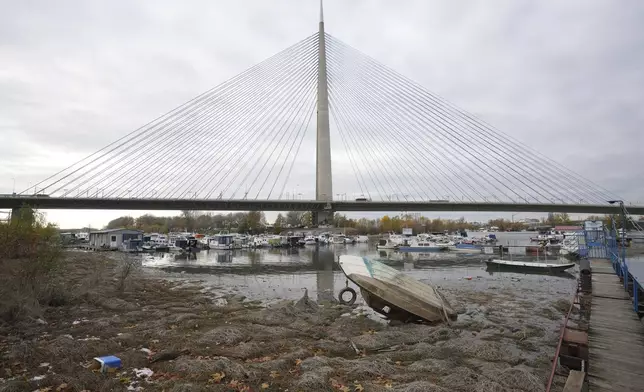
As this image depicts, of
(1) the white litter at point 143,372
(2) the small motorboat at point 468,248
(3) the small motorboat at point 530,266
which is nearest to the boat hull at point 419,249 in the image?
(2) the small motorboat at point 468,248

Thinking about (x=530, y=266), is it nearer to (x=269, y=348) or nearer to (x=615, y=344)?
(x=615, y=344)

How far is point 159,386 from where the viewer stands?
22.4 feet

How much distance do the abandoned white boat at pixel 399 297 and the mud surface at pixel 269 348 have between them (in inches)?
24.7

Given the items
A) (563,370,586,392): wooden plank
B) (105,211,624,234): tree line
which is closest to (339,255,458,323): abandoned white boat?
(563,370,586,392): wooden plank

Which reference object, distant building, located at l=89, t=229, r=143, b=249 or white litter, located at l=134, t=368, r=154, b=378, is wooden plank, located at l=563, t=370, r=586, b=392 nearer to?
white litter, located at l=134, t=368, r=154, b=378

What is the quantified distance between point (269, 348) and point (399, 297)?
5.74 metres

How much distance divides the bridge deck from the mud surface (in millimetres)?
1098

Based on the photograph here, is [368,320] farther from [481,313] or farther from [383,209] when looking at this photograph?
[383,209]

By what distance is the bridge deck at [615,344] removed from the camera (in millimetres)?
6539

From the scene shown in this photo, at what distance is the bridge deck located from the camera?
21.5 ft

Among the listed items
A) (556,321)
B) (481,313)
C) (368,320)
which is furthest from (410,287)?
(556,321)

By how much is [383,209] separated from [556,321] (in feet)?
172

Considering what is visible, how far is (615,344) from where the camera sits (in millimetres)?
8312

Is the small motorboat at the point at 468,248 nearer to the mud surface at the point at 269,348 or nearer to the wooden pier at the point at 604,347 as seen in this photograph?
the mud surface at the point at 269,348
